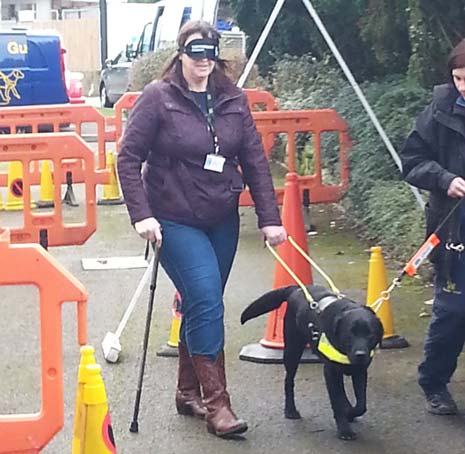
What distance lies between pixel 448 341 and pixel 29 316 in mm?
3153

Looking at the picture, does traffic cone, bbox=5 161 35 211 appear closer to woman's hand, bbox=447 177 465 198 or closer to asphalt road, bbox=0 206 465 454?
asphalt road, bbox=0 206 465 454

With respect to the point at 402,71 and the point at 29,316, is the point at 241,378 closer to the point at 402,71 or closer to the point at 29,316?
the point at 29,316

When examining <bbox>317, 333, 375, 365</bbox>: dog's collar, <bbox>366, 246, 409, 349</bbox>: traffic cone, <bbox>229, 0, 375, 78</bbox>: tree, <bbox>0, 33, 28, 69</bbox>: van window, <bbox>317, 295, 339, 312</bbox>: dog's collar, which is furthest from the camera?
<bbox>0, 33, 28, 69</bbox>: van window

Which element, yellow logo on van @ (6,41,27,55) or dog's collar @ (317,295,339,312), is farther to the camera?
yellow logo on van @ (6,41,27,55)

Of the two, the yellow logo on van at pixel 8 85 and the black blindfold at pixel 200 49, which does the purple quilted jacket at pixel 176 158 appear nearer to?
the black blindfold at pixel 200 49

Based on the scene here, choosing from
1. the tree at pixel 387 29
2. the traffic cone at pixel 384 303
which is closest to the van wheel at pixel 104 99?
the tree at pixel 387 29

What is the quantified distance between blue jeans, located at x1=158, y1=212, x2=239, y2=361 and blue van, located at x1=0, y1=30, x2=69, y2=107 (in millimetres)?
12944

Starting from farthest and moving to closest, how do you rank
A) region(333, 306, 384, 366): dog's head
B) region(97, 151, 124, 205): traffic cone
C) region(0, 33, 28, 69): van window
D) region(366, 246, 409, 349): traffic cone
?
region(0, 33, 28, 69): van window → region(97, 151, 124, 205): traffic cone → region(366, 246, 409, 349): traffic cone → region(333, 306, 384, 366): dog's head

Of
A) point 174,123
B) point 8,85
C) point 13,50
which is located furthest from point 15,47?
point 174,123

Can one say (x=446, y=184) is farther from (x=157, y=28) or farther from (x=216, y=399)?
(x=157, y=28)

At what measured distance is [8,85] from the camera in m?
17.5

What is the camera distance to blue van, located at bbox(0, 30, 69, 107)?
17781mm

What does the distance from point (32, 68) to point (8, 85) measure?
2.70ft

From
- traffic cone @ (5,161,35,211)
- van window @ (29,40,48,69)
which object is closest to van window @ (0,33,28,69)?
van window @ (29,40,48,69)
